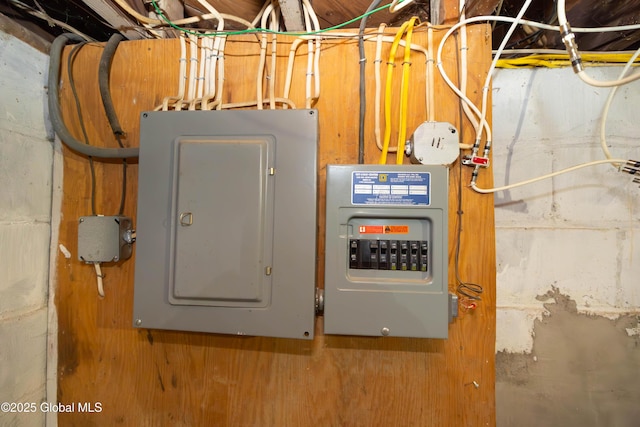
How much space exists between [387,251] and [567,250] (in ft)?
2.60

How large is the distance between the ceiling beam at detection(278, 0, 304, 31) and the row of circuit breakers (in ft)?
1.31

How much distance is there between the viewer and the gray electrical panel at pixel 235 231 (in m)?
0.64

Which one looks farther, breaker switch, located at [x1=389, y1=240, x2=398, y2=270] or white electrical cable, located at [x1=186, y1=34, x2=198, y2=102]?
white electrical cable, located at [x1=186, y1=34, x2=198, y2=102]

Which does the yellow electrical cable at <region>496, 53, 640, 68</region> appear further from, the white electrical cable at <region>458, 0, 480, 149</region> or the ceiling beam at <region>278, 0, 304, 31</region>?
the ceiling beam at <region>278, 0, 304, 31</region>

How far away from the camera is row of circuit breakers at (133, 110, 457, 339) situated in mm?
620

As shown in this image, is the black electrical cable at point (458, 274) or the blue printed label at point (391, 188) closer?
the blue printed label at point (391, 188)

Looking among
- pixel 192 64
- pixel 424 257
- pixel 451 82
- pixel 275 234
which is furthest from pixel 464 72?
pixel 192 64

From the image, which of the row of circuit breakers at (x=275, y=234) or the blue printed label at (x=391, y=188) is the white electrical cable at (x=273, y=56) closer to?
the row of circuit breakers at (x=275, y=234)

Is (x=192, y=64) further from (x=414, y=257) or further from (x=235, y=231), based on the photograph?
(x=414, y=257)

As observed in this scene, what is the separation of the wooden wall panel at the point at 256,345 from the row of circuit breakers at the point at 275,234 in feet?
0.47

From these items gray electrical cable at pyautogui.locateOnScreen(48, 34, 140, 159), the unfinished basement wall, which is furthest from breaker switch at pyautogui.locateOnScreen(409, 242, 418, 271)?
gray electrical cable at pyautogui.locateOnScreen(48, 34, 140, 159)

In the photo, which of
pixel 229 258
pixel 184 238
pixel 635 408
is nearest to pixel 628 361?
pixel 635 408

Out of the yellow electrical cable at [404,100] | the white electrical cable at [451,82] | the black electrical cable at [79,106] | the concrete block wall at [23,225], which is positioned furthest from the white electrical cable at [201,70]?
the white electrical cable at [451,82]

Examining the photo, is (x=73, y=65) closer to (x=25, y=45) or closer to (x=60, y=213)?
(x=25, y=45)
